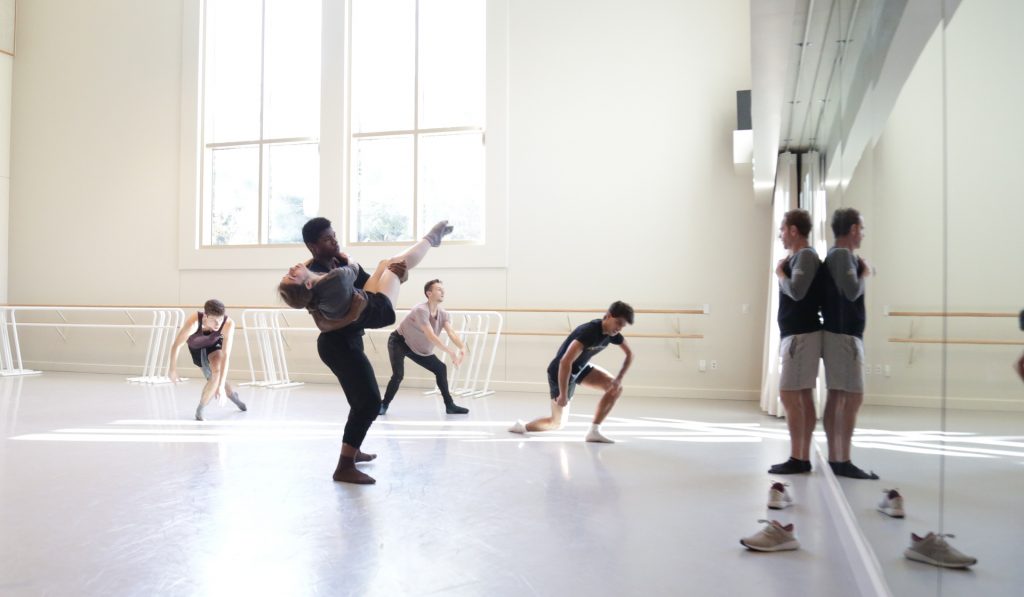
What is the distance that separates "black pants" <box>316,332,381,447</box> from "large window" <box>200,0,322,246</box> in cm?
660

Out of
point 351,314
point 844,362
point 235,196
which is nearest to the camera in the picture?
point 844,362

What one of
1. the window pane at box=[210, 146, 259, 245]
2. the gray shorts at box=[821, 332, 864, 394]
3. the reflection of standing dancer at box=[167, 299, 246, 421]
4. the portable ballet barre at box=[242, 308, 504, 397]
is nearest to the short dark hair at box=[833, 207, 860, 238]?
the gray shorts at box=[821, 332, 864, 394]

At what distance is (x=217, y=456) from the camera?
448 centimetres

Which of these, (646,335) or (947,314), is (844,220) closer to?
(947,314)

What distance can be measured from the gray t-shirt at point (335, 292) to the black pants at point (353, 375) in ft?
0.86

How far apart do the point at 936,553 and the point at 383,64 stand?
30.9 feet

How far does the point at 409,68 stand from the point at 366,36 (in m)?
0.81

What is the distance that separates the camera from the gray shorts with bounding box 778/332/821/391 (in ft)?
12.0

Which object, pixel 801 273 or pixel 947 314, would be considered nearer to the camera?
pixel 947 314

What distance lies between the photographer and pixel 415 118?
31.1ft

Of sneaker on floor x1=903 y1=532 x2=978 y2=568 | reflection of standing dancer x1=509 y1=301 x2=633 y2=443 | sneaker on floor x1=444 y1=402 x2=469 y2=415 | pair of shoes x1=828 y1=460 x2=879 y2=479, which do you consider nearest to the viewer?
sneaker on floor x1=903 y1=532 x2=978 y2=568

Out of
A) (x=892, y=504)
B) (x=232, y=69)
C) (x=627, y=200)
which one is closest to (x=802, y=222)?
(x=892, y=504)

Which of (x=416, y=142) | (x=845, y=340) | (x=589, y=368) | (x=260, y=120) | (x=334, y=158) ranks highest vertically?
(x=260, y=120)

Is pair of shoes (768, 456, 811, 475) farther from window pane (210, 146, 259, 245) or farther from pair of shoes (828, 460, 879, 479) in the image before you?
window pane (210, 146, 259, 245)
